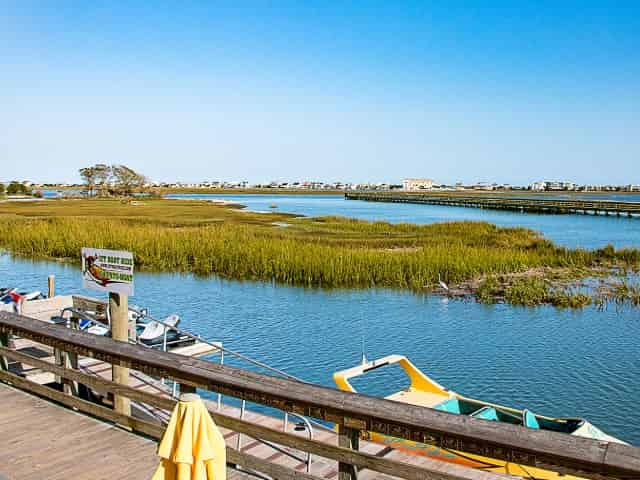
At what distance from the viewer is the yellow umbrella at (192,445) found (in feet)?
9.39

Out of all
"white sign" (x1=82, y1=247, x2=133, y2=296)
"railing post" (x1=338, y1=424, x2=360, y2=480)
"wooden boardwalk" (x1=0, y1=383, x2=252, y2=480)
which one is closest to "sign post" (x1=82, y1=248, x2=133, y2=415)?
"white sign" (x1=82, y1=247, x2=133, y2=296)

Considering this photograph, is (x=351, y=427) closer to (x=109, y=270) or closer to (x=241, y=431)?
(x=241, y=431)

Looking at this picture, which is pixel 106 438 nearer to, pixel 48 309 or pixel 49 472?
pixel 49 472

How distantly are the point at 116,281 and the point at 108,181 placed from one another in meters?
146

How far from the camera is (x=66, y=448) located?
495cm

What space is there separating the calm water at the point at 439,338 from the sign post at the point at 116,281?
28.6 ft

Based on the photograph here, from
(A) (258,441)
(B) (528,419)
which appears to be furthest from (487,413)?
(A) (258,441)

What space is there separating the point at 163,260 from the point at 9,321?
25797 mm

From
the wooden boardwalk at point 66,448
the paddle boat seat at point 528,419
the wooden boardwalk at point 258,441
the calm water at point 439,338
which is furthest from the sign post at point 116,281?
the calm water at point 439,338

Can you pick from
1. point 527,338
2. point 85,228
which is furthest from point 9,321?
point 85,228

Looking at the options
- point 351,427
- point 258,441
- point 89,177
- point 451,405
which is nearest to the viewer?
point 351,427

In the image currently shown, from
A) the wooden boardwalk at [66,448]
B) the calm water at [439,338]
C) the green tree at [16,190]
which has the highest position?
the green tree at [16,190]

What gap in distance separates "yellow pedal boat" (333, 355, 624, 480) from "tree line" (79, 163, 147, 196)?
13826cm

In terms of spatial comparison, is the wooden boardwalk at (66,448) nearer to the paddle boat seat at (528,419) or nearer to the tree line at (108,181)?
the paddle boat seat at (528,419)
